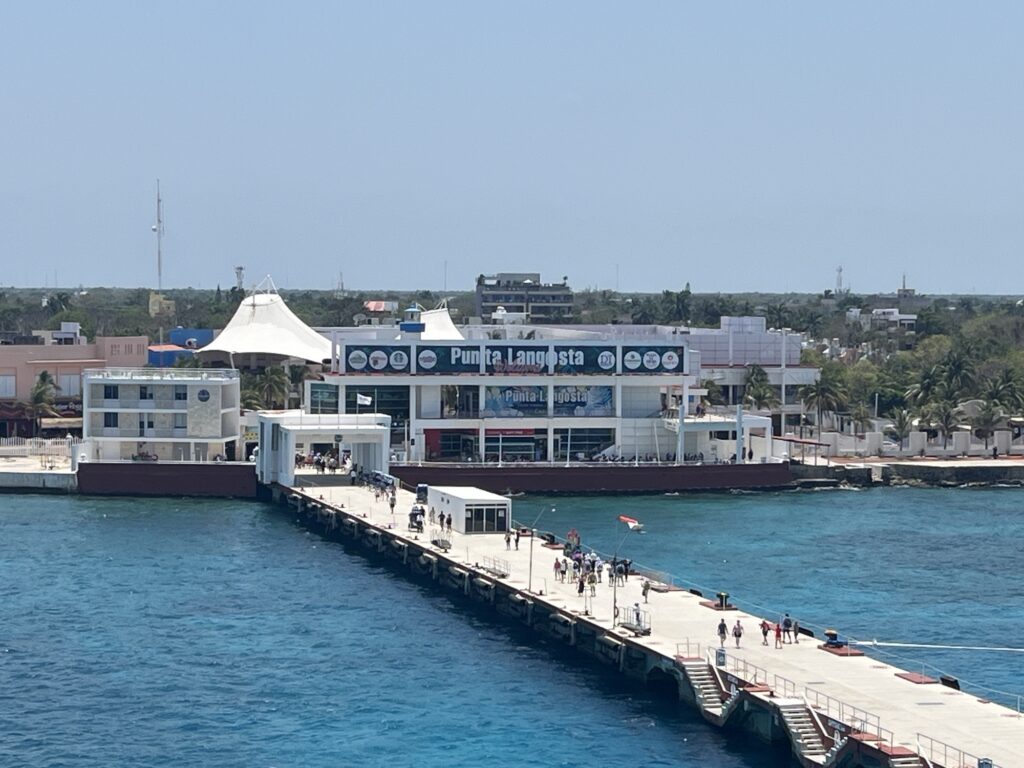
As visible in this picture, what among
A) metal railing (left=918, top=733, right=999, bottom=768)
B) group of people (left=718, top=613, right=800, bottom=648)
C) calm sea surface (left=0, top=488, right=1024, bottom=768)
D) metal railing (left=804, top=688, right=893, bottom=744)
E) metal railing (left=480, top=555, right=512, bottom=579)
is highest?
group of people (left=718, top=613, right=800, bottom=648)

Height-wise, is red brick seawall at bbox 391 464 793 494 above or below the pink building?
below

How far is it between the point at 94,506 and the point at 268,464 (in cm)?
1081

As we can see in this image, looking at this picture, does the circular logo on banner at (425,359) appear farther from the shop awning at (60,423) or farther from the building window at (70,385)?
the building window at (70,385)

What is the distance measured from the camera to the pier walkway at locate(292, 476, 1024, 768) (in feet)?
171

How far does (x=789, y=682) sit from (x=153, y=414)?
2734 inches

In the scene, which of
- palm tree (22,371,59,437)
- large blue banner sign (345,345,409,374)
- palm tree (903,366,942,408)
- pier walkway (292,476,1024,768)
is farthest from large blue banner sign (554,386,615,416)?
Answer: pier walkway (292,476,1024,768)

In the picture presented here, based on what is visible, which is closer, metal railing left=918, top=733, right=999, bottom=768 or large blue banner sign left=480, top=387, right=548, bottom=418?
metal railing left=918, top=733, right=999, bottom=768

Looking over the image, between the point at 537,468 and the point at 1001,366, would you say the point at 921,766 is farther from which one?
the point at 1001,366

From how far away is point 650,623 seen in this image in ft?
224

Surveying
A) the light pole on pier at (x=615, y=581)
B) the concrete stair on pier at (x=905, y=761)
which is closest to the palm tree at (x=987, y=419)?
the light pole on pier at (x=615, y=581)

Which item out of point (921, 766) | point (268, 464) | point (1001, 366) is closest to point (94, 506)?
point (268, 464)

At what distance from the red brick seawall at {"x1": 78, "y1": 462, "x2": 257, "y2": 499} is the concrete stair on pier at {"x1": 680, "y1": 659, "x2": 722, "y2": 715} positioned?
60.5m

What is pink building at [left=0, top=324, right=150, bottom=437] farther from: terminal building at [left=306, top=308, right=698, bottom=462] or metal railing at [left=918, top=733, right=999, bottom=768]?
metal railing at [left=918, top=733, right=999, bottom=768]

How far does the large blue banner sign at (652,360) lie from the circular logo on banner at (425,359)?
1267cm
